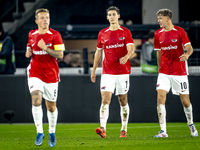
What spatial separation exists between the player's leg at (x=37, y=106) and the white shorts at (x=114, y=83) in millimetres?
1294

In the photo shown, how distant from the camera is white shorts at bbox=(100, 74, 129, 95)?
25.5 ft

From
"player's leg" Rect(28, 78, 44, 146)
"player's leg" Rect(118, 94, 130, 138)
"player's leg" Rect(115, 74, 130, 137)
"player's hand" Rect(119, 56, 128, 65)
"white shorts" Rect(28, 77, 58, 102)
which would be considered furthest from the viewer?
"player's leg" Rect(118, 94, 130, 138)

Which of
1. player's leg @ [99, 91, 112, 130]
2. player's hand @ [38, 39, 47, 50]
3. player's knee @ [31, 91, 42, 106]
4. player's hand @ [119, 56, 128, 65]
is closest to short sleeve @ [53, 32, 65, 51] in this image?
player's hand @ [38, 39, 47, 50]

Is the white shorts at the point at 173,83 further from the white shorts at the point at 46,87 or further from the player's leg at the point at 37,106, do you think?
the player's leg at the point at 37,106

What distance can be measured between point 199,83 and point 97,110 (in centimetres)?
286

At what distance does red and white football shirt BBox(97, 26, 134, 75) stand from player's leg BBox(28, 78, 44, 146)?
4.71 ft

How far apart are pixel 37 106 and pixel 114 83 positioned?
5.40 feet

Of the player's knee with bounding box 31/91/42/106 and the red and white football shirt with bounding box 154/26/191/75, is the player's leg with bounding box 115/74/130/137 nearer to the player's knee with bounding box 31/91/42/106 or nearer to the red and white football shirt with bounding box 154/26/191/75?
the red and white football shirt with bounding box 154/26/191/75

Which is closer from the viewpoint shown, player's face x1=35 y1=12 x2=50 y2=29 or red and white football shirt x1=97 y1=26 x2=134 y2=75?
player's face x1=35 y1=12 x2=50 y2=29

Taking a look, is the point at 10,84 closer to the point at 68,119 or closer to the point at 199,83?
the point at 68,119

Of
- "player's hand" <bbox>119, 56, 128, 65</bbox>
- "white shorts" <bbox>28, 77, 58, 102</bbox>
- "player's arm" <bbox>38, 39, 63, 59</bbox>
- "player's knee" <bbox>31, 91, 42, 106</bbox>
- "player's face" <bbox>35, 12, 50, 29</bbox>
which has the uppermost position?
"player's face" <bbox>35, 12, 50, 29</bbox>

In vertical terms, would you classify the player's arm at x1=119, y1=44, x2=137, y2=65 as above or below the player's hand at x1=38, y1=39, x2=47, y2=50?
below

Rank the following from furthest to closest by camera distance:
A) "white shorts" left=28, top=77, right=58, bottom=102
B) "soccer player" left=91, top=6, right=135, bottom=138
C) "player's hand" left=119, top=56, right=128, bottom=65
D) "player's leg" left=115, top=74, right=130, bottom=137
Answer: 1. "player's leg" left=115, top=74, right=130, bottom=137
2. "soccer player" left=91, top=6, right=135, bottom=138
3. "player's hand" left=119, top=56, right=128, bottom=65
4. "white shorts" left=28, top=77, right=58, bottom=102

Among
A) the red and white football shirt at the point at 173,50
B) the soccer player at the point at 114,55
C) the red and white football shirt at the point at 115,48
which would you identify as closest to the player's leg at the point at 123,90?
the soccer player at the point at 114,55
